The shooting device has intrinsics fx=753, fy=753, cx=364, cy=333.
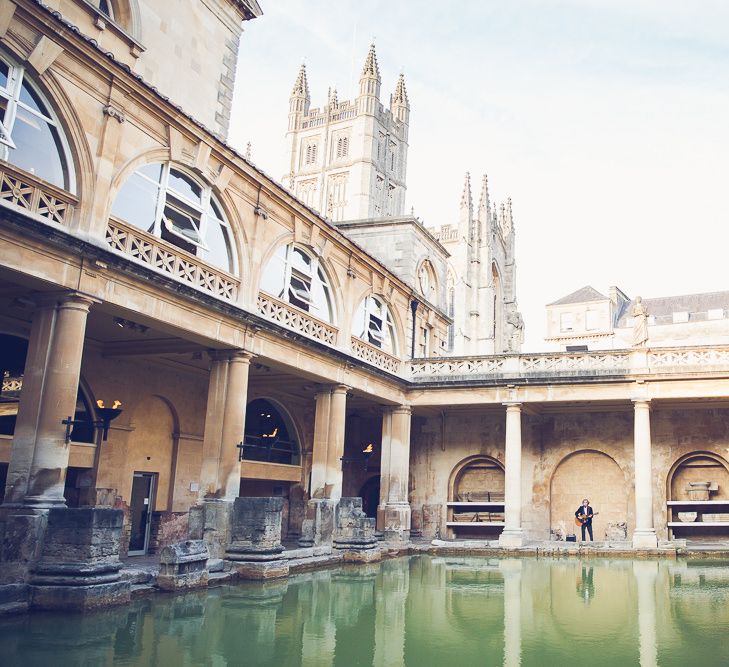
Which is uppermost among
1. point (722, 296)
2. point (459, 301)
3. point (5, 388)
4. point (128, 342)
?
point (722, 296)

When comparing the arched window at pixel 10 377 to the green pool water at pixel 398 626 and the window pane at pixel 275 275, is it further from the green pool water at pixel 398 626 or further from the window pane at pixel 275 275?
the green pool water at pixel 398 626

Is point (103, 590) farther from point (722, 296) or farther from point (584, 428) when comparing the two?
point (722, 296)

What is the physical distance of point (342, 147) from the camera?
87.4 metres

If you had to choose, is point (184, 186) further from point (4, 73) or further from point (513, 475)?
point (513, 475)

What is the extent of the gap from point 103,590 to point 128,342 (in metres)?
8.08

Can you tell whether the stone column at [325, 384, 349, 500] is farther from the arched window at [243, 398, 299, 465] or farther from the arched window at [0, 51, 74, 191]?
the arched window at [0, 51, 74, 191]


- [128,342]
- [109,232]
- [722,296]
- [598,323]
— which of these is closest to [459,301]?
[598,323]

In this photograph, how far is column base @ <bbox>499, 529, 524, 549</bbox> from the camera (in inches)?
904

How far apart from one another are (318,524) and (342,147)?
2873 inches

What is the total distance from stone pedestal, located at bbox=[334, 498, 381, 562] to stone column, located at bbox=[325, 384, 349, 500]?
2.49 feet

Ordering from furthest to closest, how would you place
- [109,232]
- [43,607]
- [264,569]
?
[264,569], [109,232], [43,607]

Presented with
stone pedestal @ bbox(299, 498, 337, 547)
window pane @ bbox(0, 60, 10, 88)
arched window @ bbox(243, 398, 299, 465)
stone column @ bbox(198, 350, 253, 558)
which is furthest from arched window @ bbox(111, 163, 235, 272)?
arched window @ bbox(243, 398, 299, 465)

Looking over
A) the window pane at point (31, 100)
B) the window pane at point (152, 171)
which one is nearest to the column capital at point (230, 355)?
the window pane at point (152, 171)

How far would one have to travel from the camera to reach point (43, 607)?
10.3m
